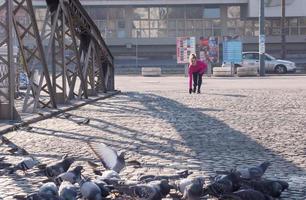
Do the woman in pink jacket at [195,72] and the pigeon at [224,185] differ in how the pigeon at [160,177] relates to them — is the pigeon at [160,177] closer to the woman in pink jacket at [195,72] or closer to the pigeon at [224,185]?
the pigeon at [224,185]

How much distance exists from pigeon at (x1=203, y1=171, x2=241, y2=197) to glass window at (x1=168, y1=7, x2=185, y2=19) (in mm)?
61227

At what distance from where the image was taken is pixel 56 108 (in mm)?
16031

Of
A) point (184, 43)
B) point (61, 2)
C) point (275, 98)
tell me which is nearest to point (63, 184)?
point (61, 2)

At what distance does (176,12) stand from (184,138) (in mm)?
56798

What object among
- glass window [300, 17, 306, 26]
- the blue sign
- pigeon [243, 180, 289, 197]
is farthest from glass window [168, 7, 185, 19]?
pigeon [243, 180, 289, 197]

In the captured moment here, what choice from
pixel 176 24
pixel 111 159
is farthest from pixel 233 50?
pixel 111 159

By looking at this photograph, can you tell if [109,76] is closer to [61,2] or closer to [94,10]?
[61,2]

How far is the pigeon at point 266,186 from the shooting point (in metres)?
5.66

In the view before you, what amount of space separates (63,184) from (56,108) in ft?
34.4

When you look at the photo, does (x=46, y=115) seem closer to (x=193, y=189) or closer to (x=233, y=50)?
(x=193, y=189)

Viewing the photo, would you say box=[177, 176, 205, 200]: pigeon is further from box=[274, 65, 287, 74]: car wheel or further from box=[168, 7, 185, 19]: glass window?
box=[168, 7, 185, 19]: glass window

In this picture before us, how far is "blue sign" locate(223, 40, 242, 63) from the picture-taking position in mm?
44562

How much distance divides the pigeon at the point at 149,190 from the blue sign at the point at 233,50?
129ft

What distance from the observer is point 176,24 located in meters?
65.9
